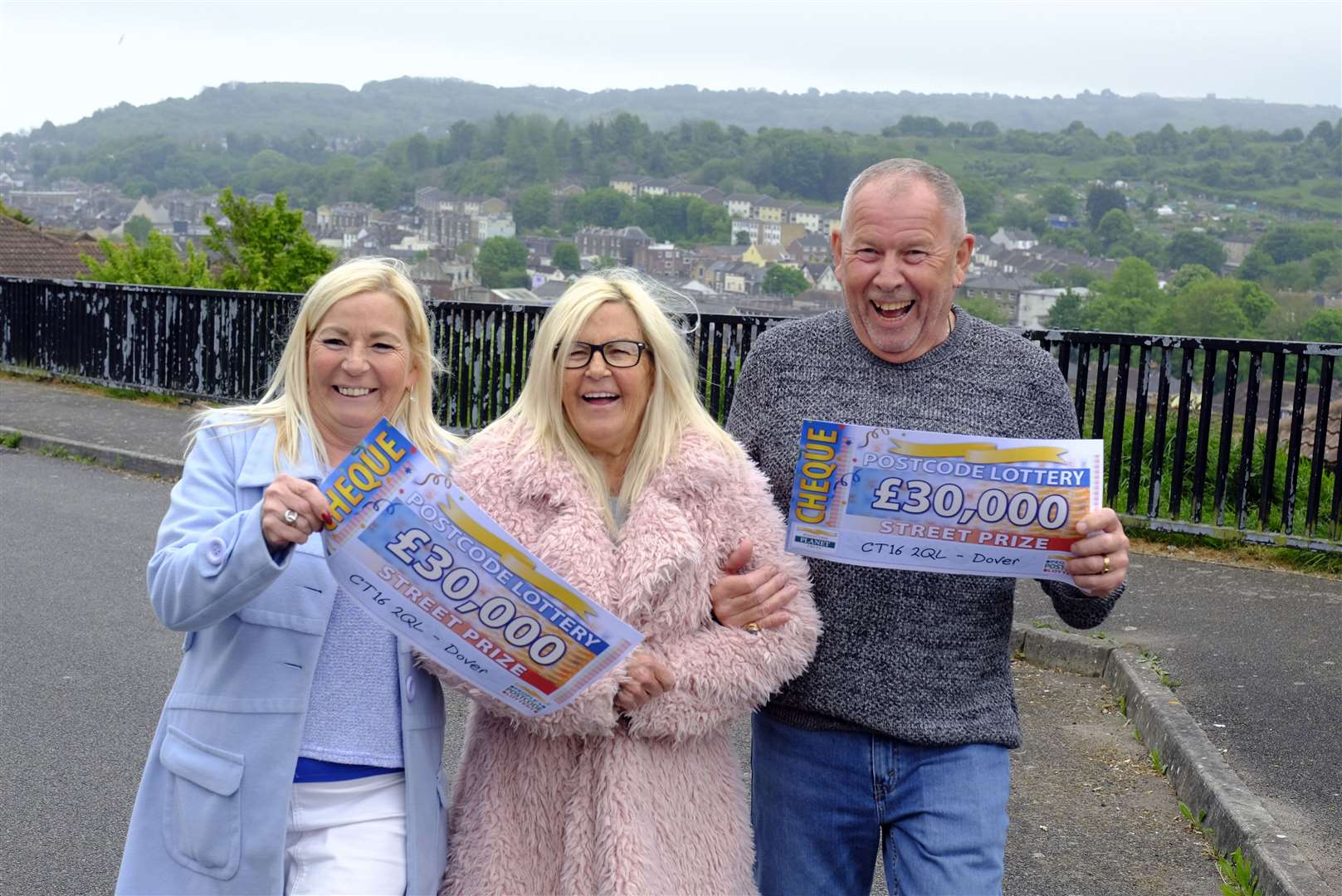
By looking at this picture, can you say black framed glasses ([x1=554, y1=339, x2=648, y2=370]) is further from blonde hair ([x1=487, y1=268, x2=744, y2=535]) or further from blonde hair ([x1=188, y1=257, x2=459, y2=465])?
blonde hair ([x1=188, y1=257, x2=459, y2=465])

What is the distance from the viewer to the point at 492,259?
36.1 m

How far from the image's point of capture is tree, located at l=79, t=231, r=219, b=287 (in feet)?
68.6

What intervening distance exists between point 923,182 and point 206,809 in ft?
6.12

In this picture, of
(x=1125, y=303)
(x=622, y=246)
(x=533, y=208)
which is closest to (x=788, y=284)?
(x=1125, y=303)

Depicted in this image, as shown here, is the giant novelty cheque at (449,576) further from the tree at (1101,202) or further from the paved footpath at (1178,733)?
the tree at (1101,202)

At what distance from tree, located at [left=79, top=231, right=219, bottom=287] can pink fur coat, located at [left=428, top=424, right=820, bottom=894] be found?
1889 cm

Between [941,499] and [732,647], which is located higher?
[941,499]

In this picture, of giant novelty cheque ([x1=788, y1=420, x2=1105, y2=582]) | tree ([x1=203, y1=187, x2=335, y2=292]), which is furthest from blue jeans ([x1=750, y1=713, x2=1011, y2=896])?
tree ([x1=203, y1=187, x2=335, y2=292])

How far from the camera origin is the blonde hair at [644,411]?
2832 mm

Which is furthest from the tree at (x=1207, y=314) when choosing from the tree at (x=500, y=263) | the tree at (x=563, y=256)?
the tree at (x=500, y=263)

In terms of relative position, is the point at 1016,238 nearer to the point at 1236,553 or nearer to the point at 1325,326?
the point at 1325,326

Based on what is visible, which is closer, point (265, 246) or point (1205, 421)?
point (1205, 421)

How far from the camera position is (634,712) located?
2729 mm

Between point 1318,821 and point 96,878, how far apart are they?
13.2 feet
